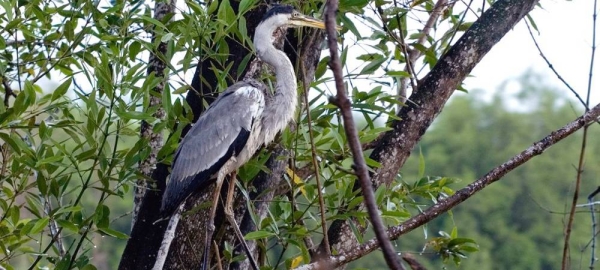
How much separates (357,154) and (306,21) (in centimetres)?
272

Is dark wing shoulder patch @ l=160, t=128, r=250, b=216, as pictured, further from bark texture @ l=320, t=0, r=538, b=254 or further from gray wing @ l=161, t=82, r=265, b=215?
bark texture @ l=320, t=0, r=538, b=254

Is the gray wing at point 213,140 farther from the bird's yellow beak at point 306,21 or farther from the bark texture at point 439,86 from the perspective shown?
the bark texture at point 439,86

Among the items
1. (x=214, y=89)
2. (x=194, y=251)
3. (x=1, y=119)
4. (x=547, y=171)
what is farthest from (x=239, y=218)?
(x=547, y=171)

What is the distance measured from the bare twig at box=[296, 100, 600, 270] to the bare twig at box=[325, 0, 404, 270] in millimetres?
1707

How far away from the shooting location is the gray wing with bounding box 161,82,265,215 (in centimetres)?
407

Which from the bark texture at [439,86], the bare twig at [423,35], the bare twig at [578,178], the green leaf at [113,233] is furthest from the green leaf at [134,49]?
the bare twig at [578,178]

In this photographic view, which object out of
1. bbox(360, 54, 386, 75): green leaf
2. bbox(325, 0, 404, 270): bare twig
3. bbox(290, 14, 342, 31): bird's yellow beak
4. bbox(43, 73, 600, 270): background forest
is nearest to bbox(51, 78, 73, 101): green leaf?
bbox(290, 14, 342, 31): bird's yellow beak

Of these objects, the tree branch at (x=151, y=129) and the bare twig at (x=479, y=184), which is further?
the tree branch at (x=151, y=129)

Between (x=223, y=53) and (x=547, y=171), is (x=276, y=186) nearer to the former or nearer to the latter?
(x=223, y=53)

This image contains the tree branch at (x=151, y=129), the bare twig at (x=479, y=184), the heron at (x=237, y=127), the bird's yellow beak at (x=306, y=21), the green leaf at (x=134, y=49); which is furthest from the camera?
the tree branch at (x=151, y=129)

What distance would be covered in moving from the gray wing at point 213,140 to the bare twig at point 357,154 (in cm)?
259

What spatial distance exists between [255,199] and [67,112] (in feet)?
2.89

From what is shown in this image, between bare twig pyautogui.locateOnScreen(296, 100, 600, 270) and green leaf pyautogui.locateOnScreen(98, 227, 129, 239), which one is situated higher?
bare twig pyautogui.locateOnScreen(296, 100, 600, 270)

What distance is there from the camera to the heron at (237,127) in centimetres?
407
